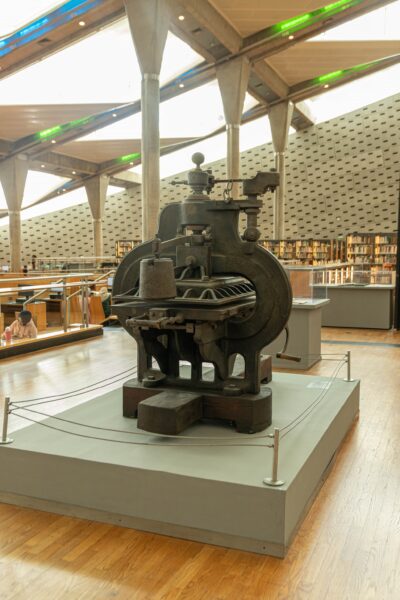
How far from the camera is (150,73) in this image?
11.9 meters

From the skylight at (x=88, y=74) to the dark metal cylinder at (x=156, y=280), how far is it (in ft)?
45.6

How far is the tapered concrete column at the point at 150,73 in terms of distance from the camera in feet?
37.9

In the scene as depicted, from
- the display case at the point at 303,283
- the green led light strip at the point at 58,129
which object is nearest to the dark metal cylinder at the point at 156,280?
the display case at the point at 303,283

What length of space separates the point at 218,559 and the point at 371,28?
18.1 metres

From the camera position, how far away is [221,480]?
254cm

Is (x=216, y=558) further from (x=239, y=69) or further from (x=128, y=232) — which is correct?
(x=128, y=232)

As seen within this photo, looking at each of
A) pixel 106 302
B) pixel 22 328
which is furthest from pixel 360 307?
pixel 22 328

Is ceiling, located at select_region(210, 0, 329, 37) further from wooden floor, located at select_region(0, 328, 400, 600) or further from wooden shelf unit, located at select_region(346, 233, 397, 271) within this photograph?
wooden floor, located at select_region(0, 328, 400, 600)

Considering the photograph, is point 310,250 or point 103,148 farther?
point 310,250

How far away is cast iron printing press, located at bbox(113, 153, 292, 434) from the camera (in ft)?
10.3

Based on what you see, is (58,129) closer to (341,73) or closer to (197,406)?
(341,73)

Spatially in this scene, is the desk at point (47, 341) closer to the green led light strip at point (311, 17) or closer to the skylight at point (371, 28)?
the green led light strip at point (311, 17)

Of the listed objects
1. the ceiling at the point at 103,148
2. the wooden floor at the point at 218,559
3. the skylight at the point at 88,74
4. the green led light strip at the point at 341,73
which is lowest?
the wooden floor at the point at 218,559

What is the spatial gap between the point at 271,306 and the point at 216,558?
1.43 m
